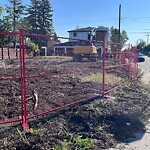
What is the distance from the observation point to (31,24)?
63.8 m

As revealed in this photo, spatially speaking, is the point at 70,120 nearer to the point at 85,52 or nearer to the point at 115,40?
the point at 85,52

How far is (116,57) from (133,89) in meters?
5.86

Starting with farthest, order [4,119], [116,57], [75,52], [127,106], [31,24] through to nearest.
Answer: [31,24] → [75,52] → [116,57] → [127,106] → [4,119]

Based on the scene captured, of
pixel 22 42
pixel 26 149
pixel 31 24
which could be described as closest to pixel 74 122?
pixel 26 149

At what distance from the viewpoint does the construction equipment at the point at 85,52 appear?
83.6ft

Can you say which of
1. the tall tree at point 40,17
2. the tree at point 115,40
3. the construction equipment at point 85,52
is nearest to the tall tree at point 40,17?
the tall tree at point 40,17

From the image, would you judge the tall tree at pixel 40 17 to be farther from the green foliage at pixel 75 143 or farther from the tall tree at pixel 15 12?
the green foliage at pixel 75 143

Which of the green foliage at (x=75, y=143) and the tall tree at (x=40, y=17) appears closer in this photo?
the green foliage at (x=75, y=143)

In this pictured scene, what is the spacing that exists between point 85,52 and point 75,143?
22.2 meters

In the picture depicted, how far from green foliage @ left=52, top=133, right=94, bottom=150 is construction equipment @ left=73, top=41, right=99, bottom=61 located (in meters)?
21.4

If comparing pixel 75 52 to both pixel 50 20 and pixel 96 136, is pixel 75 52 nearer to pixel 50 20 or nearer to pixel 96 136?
pixel 96 136

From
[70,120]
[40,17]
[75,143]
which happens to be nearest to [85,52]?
[70,120]

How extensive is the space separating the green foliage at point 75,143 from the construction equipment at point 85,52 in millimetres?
21379

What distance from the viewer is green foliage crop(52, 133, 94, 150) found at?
3755mm
